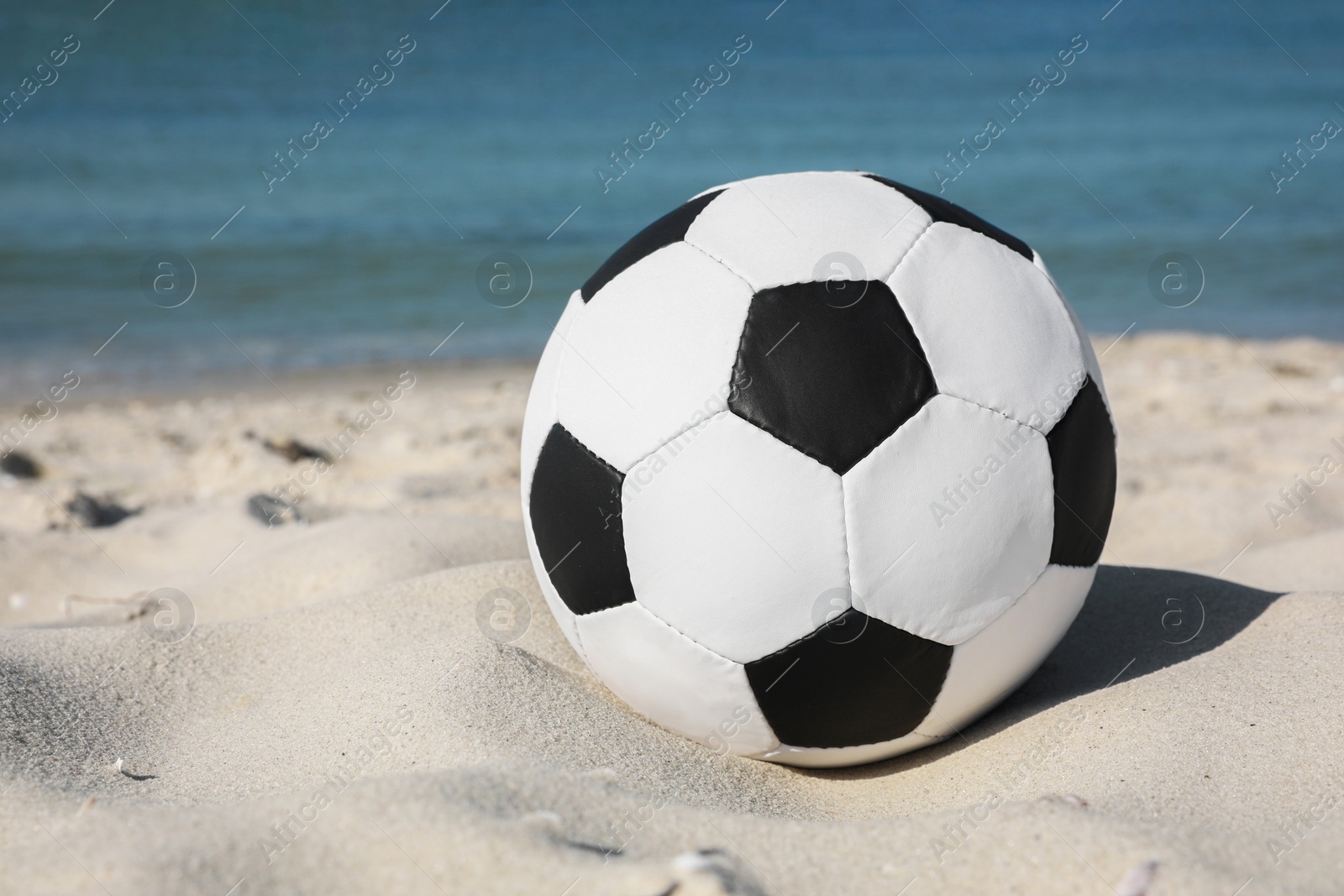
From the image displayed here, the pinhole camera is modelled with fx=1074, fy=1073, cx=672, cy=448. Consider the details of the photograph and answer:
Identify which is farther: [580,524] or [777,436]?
[580,524]

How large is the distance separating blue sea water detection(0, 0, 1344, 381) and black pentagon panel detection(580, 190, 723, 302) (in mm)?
5230

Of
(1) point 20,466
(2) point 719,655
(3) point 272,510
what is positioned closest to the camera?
(2) point 719,655

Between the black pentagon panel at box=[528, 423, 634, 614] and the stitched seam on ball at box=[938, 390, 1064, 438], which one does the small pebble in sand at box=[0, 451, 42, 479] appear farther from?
the stitched seam on ball at box=[938, 390, 1064, 438]

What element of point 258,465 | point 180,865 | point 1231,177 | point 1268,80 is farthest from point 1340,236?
point 1268,80

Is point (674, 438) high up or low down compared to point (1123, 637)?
up

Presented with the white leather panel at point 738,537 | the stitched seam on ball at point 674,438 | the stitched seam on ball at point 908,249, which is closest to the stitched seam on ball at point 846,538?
the white leather panel at point 738,537

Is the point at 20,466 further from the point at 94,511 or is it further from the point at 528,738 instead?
the point at 528,738

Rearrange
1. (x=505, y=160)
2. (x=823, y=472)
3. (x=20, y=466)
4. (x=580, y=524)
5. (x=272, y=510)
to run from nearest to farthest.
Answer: (x=823, y=472)
(x=580, y=524)
(x=272, y=510)
(x=20, y=466)
(x=505, y=160)

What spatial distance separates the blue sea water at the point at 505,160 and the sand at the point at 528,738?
3.90 m

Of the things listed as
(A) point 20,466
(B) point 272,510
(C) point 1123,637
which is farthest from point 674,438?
(A) point 20,466

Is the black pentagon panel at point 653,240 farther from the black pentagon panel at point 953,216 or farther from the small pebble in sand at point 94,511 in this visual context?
the small pebble in sand at point 94,511

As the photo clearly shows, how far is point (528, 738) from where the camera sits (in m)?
2.07

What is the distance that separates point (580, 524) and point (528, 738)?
1.40 feet

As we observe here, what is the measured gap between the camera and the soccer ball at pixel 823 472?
6.08 ft
